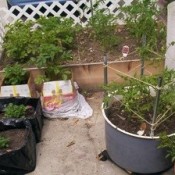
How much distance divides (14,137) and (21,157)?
0.28 metres

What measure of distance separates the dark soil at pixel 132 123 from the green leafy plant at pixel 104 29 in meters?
1.26

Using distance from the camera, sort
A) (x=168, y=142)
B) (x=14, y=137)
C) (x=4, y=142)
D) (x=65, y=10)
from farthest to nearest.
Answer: (x=65, y=10), (x=14, y=137), (x=4, y=142), (x=168, y=142)

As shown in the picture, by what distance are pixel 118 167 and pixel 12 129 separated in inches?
37.4

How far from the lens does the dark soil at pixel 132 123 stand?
2.35 metres

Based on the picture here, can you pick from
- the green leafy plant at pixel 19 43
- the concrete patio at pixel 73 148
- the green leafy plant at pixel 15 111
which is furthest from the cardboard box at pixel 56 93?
the green leafy plant at pixel 19 43

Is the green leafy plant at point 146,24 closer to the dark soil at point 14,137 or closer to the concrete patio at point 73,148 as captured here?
the concrete patio at point 73,148

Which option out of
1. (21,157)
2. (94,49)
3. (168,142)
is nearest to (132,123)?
Answer: (168,142)

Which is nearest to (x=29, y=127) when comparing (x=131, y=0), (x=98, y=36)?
(x=98, y=36)

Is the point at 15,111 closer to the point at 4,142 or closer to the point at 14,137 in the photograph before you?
the point at 14,137

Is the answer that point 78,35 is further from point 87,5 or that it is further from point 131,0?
point 131,0

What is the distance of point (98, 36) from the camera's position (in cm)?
371

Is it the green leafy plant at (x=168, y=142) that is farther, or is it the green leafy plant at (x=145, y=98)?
the green leafy plant at (x=145, y=98)

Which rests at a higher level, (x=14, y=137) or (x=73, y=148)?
(x=14, y=137)

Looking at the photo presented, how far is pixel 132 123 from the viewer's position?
2418mm
